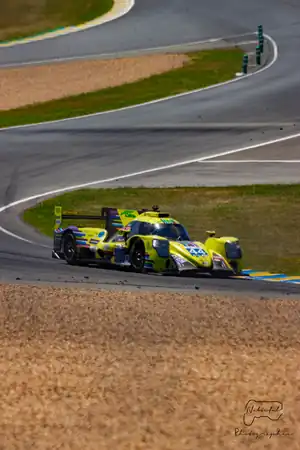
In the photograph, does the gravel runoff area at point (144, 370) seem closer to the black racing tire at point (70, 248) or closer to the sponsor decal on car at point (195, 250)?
the sponsor decal on car at point (195, 250)

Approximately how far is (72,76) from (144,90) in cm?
473

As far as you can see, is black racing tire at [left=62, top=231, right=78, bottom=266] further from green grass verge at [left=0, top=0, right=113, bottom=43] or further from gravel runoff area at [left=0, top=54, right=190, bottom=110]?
green grass verge at [left=0, top=0, right=113, bottom=43]

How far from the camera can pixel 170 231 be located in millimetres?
28094

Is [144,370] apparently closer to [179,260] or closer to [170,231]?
[179,260]

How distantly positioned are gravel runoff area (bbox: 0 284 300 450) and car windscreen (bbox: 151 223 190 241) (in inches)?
147

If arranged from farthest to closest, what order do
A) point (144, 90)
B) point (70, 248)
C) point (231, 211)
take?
point (144, 90) < point (231, 211) < point (70, 248)

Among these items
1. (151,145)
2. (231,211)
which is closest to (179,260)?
(231,211)

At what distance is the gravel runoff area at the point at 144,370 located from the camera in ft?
44.4

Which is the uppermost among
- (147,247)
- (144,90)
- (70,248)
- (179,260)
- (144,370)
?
(144,90)

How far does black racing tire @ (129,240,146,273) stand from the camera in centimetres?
2747

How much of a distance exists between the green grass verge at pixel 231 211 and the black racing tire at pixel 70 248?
4614mm

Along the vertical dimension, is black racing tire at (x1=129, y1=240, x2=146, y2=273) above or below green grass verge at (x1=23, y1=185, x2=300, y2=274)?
below

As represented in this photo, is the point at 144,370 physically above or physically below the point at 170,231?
below

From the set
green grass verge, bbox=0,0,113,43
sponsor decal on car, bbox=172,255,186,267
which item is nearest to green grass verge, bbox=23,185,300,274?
sponsor decal on car, bbox=172,255,186,267
